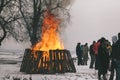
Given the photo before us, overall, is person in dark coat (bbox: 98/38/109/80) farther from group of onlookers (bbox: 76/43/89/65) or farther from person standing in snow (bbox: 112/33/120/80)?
group of onlookers (bbox: 76/43/89/65)

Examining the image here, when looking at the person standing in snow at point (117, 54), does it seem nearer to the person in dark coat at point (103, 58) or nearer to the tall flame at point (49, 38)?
the person in dark coat at point (103, 58)

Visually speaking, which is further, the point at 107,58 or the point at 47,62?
the point at 47,62

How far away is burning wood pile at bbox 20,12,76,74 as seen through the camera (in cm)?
2517

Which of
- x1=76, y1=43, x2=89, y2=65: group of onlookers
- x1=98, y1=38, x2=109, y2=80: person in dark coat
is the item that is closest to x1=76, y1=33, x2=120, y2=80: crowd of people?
x1=98, y1=38, x2=109, y2=80: person in dark coat

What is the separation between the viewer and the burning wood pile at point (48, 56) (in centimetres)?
2517

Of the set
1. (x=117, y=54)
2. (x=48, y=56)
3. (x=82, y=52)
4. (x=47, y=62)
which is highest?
(x=82, y=52)

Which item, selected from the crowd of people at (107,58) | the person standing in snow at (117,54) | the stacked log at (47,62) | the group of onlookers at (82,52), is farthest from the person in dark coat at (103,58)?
the group of onlookers at (82,52)

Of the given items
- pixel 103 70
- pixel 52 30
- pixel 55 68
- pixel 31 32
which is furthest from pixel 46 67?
pixel 31 32

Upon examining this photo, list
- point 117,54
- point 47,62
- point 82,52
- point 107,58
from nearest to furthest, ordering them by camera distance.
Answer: point 117,54 < point 107,58 < point 47,62 < point 82,52

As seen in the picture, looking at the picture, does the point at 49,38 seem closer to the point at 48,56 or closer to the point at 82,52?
the point at 48,56

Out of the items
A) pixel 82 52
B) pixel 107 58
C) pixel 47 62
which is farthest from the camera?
pixel 82 52

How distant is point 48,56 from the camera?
83.0 feet

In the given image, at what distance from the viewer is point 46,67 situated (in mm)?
25156

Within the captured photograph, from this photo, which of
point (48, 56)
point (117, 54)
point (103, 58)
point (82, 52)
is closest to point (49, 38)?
point (48, 56)
